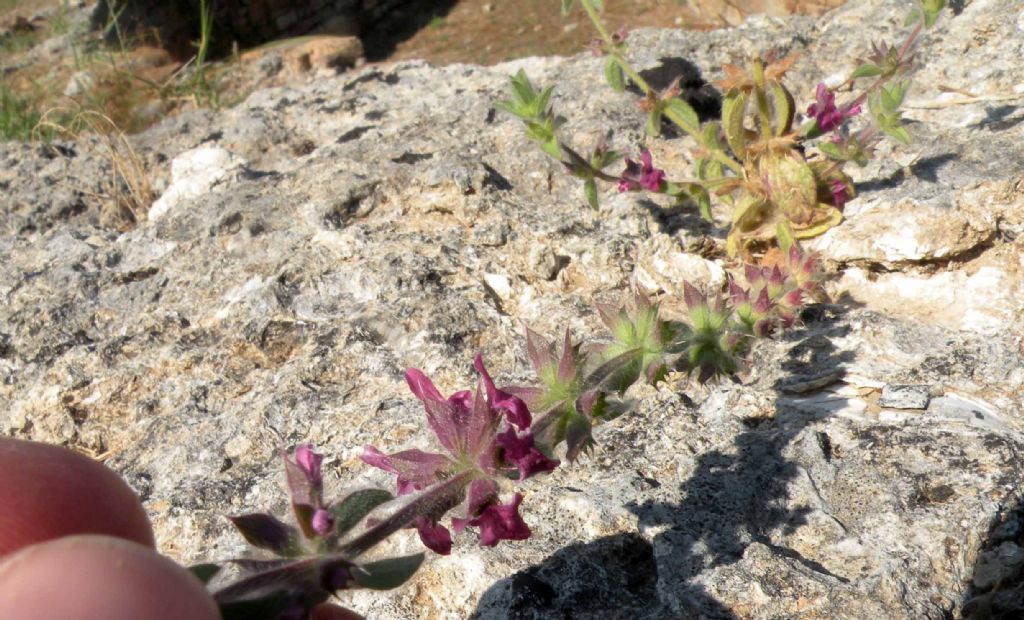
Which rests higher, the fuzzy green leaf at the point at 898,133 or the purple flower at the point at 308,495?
the purple flower at the point at 308,495

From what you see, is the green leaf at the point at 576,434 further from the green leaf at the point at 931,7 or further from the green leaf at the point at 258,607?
the green leaf at the point at 931,7

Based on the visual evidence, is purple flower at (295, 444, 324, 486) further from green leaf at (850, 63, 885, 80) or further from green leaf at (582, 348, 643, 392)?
green leaf at (850, 63, 885, 80)

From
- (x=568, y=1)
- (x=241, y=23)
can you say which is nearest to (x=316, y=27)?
(x=241, y=23)

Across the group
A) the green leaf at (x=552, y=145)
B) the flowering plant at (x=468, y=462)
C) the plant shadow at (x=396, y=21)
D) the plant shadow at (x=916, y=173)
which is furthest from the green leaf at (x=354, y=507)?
the plant shadow at (x=396, y=21)

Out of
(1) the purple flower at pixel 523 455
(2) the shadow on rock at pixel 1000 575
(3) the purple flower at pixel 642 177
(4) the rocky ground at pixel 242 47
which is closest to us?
(1) the purple flower at pixel 523 455

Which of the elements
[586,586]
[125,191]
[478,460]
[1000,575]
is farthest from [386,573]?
[125,191]

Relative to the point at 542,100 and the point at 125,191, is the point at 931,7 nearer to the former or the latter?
the point at 542,100

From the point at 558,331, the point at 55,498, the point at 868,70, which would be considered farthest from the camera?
the point at 868,70
